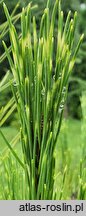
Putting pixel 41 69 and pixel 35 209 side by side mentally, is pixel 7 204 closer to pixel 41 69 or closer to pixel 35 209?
pixel 35 209

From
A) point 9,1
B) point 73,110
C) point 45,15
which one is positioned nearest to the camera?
point 45,15

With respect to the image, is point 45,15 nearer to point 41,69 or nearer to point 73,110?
point 41,69

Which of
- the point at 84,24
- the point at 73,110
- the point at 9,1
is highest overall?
the point at 9,1

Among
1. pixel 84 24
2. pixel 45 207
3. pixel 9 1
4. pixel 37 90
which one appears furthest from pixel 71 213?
pixel 84 24

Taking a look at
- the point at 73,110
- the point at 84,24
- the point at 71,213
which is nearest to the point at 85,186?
the point at 71,213

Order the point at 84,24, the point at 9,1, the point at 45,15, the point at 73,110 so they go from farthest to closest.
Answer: the point at 73,110 < the point at 84,24 < the point at 9,1 < the point at 45,15

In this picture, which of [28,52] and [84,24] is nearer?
[28,52]

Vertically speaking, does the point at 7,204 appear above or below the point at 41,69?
below
